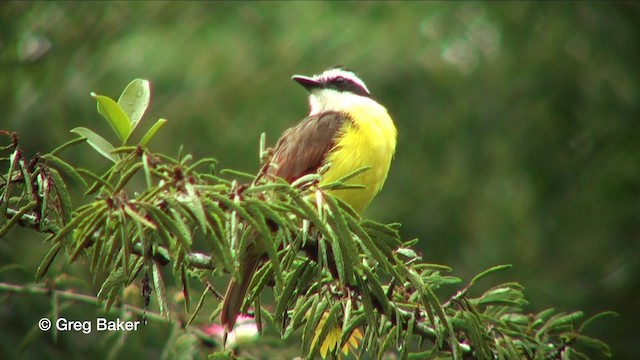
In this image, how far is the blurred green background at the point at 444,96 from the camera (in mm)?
7566

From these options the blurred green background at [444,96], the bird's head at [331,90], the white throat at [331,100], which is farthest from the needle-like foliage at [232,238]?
the blurred green background at [444,96]

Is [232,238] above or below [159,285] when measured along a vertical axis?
above

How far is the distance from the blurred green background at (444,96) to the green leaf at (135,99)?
5.32m

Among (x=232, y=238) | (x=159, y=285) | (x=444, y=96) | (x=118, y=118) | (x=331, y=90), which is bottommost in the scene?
(x=444, y=96)

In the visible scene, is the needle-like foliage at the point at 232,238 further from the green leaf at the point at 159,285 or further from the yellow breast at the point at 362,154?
the yellow breast at the point at 362,154

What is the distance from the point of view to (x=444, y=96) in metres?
8.15

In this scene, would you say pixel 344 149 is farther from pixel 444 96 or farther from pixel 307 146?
pixel 444 96

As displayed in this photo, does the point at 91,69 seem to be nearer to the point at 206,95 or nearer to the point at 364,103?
the point at 206,95

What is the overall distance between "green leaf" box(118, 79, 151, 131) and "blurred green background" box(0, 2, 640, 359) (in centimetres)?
532

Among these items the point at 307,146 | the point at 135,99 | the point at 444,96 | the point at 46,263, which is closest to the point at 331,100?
the point at 307,146

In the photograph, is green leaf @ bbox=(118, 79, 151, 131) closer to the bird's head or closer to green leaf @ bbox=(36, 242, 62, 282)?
green leaf @ bbox=(36, 242, 62, 282)

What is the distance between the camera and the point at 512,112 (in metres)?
8.25

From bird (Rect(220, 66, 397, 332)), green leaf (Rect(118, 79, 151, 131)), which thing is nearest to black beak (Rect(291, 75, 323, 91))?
bird (Rect(220, 66, 397, 332))

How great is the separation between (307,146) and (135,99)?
204cm
